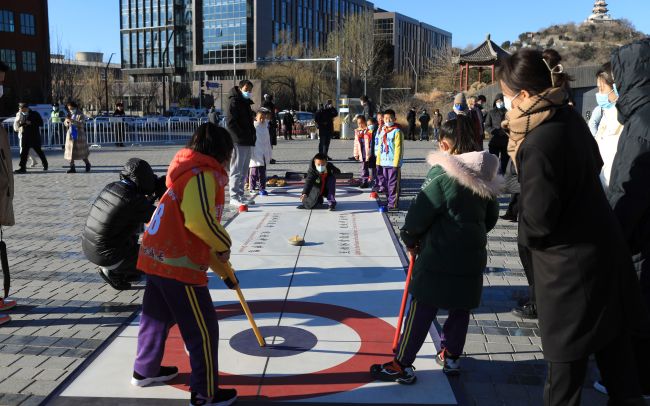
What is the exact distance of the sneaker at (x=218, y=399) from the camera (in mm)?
3348

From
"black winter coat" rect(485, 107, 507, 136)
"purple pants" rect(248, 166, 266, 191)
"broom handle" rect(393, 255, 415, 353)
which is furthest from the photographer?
"purple pants" rect(248, 166, 266, 191)

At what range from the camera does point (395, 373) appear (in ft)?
12.4

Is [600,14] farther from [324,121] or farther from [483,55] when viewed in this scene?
[324,121]

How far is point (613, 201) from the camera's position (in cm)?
341

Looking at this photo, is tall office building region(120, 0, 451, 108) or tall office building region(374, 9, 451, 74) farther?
tall office building region(374, 9, 451, 74)

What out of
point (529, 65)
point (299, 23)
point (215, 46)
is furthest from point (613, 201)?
point (299, 23)

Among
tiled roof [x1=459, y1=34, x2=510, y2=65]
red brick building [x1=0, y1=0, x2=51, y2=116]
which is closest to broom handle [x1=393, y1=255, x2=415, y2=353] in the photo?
tiled roof [x1=459, y1=34, x2=510, y2=65]

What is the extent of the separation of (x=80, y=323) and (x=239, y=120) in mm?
5698

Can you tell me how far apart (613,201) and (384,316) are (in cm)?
226

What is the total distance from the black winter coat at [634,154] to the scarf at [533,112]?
3.60ft

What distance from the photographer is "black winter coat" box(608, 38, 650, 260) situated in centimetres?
331

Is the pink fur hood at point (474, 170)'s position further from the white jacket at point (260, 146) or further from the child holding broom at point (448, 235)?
the white jacket at point (260, 146)

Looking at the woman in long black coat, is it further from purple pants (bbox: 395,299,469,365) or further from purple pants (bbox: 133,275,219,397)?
purple pants (bbox: 133,275,219,397)

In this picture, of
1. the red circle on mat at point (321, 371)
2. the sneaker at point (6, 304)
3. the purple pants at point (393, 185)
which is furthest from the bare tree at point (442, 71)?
the sneaker at point (6, 304)
